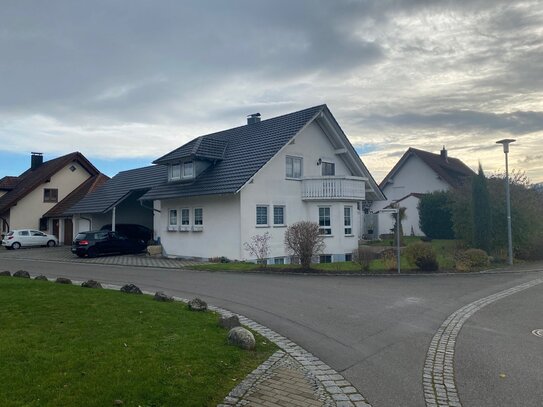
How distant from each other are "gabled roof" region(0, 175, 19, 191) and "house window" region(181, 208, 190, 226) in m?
29.0

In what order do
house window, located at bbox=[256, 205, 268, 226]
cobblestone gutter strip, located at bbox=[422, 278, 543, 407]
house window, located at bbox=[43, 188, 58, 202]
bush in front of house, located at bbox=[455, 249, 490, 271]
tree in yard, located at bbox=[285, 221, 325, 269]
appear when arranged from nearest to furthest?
cobblestone gutter strip, located at bbox=[422, 278, 543, 407], tree in yard, located at bbox=[285, 221, 325, 269], bush in front of house, located at bbox=[455, 249, 490, 271], house window, located at bbox=[256, 205, 268, 226], house window, located at bbox=[43, 188, 58, 202]

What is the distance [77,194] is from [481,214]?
116ft

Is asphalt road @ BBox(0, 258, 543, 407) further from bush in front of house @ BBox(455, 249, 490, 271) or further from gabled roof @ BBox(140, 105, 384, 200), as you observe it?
gabled roof @ BBox(140, 105, 384, 200)

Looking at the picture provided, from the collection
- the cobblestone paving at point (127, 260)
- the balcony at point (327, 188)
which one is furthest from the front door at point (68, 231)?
the balcony at point (327, 188)

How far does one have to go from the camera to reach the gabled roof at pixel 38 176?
40.9 meters

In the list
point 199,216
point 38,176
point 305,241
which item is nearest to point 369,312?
point 305,241

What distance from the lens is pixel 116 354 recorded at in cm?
591

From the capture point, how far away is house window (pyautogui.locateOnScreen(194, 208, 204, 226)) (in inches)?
979

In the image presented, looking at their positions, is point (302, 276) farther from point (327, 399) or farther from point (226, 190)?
point (327, 399)

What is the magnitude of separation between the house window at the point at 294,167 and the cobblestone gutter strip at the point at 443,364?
16.2 meters

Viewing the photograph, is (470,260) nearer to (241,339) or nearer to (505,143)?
(505,143)

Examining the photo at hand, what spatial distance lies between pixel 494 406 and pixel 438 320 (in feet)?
14.8

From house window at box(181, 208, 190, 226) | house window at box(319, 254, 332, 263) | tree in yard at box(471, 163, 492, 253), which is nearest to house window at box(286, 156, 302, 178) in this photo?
house window at box(319, 254, 332, 263)

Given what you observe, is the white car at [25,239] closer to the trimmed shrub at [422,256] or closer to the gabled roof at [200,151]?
the gabled roof at [200,151]
